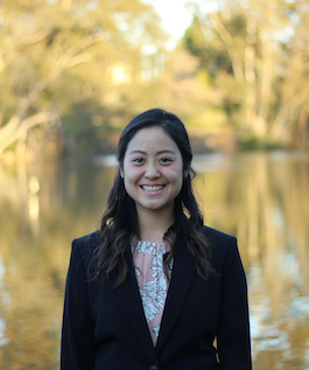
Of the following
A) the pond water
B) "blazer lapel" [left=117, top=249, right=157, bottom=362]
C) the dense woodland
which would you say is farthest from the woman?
the dense woodland

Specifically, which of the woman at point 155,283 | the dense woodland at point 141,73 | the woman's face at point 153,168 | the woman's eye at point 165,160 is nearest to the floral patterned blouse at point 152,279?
the woman at point 155,283

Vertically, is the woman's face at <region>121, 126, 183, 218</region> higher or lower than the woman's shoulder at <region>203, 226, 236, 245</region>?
higher

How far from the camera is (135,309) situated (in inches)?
63.6

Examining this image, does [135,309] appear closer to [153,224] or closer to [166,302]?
→ [166,302]

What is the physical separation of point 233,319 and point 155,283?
10.3 inches

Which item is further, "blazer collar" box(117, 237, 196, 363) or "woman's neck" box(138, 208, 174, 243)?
"woman's neck" box(138, 208, 174, 243)

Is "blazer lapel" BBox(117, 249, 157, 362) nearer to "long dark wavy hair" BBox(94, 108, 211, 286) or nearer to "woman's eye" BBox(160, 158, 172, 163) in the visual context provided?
"long dark wavy hair" BBox(94, 108, 211, 286)

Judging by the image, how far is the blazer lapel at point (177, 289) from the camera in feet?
5.25

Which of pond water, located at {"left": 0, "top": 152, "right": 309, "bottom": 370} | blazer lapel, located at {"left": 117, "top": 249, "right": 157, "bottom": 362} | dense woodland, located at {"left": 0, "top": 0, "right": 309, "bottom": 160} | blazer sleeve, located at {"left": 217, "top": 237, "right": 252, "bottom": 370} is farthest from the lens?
dense woodland, located at {"left": 0, "top": 0, "right": 309, "bottom": 160}

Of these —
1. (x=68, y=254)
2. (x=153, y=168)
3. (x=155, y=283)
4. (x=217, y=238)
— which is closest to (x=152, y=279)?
(x=155, y=283)

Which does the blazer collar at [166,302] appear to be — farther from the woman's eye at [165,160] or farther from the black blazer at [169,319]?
the woman's eye at [165,160]

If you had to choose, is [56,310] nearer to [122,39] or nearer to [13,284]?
[13,284]

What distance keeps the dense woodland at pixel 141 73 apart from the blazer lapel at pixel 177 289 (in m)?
12.6

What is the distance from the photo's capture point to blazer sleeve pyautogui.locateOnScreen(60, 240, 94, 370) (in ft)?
5.61
